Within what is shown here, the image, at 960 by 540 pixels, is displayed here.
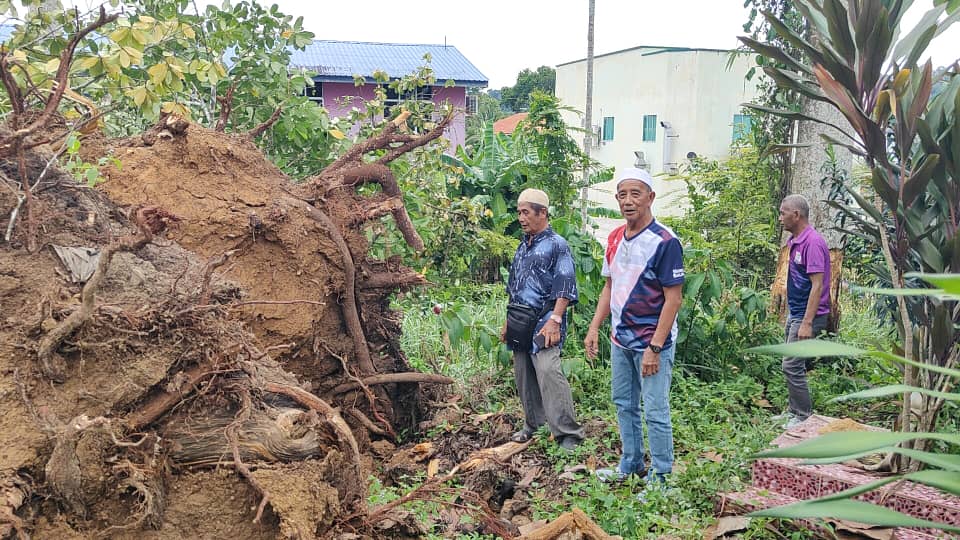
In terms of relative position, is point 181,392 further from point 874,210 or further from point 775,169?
point 775,169

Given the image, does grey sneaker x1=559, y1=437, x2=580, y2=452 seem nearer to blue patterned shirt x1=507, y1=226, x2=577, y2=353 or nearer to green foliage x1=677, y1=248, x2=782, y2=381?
blue patterned shirt x1=507, y1=226, x2=577, y2=353

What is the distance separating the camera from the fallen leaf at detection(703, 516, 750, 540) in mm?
3781

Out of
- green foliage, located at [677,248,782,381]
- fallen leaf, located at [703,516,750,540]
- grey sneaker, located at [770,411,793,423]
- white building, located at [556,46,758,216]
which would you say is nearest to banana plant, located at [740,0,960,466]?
fallen leaf, located at [703,516,750,540]

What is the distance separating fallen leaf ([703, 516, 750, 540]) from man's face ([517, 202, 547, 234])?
2228mm

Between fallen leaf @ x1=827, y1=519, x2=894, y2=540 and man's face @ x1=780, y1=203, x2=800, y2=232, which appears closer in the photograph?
fallen leaf @ x1=827, y1=519, x2=894, y2=540

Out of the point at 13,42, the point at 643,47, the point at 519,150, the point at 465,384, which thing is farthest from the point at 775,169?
the point at 643,47

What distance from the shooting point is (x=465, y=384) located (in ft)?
20.9

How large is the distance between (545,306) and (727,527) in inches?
74.4

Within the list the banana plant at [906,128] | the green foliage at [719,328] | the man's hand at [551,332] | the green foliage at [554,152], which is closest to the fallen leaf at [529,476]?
the man's hand at [551,332]

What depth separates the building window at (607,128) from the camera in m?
28.2

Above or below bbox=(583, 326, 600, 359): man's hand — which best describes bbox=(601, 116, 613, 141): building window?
above

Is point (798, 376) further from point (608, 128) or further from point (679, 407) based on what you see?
point (608, 128)

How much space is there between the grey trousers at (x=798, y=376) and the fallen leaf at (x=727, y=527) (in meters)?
1.80

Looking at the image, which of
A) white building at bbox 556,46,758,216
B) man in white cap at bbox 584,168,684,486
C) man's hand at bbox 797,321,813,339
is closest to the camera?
man in white cap at bbox 584,168,684,486
